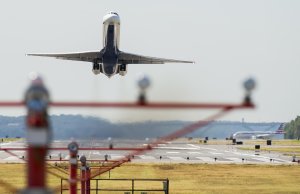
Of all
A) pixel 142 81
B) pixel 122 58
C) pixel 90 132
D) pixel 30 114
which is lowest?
pixel 30 114

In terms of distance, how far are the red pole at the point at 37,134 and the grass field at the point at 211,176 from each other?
49432mm

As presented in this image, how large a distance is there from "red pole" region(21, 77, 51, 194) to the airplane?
74867mm

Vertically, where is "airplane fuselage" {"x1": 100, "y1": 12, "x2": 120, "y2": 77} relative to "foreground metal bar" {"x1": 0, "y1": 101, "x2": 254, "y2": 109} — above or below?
above

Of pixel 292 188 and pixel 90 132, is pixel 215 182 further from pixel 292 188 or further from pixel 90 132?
pixel 90 132

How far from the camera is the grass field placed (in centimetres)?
6588

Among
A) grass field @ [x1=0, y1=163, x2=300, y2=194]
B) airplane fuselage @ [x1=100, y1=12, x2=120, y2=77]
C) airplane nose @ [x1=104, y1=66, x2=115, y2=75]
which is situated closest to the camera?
grass field @ [x1=0, y1=163, x2=300, y2=194]

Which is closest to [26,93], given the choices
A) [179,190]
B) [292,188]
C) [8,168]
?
[179,190]

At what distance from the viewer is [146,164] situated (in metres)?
98.1

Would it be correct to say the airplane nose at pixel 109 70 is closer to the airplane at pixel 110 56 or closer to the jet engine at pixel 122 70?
the airplane at pixel 110 56

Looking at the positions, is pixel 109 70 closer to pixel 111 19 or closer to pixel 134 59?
pixel 134 59

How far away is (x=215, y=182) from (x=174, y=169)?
18332 millimetres

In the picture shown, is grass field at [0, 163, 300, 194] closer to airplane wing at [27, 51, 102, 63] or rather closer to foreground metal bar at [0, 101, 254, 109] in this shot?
airplane wing at [27, 51, 102, 63]

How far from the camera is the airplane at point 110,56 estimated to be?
8462cm

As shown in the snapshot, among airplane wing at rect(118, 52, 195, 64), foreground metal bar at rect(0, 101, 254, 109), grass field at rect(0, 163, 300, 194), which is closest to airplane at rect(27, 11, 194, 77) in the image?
airplane wing at rect(118, 52, 195, 64)
